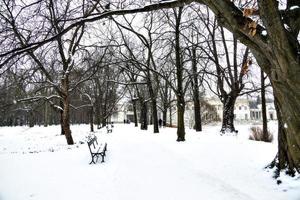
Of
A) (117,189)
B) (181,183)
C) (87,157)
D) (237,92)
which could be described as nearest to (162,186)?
(181,183)

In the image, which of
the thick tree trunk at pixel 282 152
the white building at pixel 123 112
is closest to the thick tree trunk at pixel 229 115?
the thick tree trunk at pixel 282 152

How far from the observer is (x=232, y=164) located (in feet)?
34.1

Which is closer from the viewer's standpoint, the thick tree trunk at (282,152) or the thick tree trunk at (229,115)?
the thick tree trunk at (282,152)

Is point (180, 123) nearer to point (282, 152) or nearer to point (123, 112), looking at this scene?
point (282, 152)

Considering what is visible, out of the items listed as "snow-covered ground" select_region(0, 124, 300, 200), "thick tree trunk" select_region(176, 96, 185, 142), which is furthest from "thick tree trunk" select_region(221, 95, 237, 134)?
"snow-covered ground" select_region(0, 124, 300, 200)

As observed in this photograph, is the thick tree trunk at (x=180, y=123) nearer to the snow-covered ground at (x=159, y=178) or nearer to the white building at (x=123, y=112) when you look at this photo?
Answer: the snow-covered ground at (x=159, y=178)

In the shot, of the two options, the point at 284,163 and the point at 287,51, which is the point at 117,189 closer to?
the point at 284,163

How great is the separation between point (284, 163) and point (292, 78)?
3.59 metres

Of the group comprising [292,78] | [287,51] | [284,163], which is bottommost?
[284,163]

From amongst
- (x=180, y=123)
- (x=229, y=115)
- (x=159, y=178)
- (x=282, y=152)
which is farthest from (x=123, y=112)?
(x=282, y=152)

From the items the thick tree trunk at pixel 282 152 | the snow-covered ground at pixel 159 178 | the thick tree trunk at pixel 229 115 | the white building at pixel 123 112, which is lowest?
the snow-covered ground at pixel 159 178

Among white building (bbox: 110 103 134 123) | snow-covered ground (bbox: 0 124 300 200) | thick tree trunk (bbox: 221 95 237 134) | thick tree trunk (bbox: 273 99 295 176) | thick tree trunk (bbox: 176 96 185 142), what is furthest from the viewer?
white building (bbox: 110 103 134 123)

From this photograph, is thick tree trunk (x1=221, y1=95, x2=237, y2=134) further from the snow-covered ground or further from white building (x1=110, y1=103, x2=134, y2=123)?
white building (x1=110, y1=103, x2=134, y2=123)

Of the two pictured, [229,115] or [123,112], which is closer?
[229,115]
